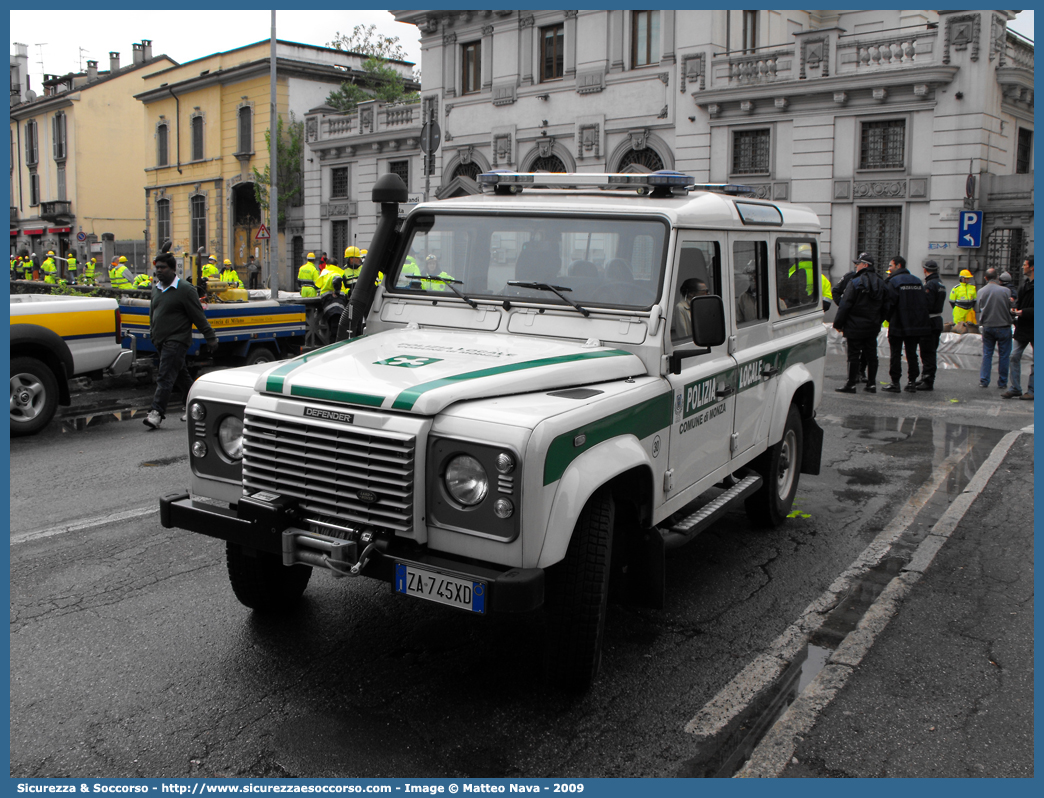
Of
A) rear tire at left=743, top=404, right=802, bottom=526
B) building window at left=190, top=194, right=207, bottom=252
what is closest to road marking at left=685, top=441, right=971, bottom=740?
rear tire at left=743, top=404, right=802, bottom=526

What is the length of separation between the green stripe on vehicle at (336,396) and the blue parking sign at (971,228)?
22.8 m

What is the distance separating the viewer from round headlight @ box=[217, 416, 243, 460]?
4340 millimetres

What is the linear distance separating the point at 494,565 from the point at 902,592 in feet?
9.62

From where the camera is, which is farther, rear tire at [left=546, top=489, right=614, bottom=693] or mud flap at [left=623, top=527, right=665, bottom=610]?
mud flap at [left=623, top=527, right=665, bottom=610]

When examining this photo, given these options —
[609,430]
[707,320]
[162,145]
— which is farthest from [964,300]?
[162,145]

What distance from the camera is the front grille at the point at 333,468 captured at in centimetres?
369

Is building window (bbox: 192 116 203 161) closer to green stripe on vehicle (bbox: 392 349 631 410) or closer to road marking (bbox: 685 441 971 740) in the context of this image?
road marking (bbox: 685 441 971 740)

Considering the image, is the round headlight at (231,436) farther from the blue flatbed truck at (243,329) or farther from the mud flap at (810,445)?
the blue flatbed truck at (243,329)

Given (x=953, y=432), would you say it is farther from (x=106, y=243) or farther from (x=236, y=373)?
(x=106, y=243)

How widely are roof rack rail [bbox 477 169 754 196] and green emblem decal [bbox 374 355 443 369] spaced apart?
1441 mm

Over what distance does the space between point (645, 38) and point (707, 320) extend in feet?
86.4

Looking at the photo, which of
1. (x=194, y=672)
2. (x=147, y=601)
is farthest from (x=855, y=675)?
(x=147, y=601)

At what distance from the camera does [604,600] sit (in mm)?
3953

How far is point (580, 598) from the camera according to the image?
388cm
